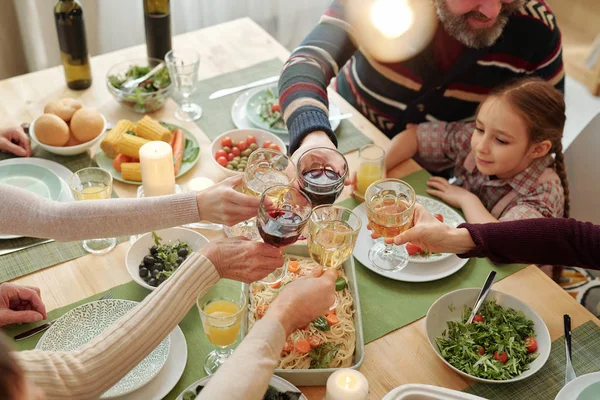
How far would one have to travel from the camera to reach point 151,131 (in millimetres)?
2053

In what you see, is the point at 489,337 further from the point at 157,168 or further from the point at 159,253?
the point at 157,168

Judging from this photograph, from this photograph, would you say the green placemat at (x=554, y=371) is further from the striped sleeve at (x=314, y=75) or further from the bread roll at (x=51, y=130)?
the bread roll at (x=51, y=130)

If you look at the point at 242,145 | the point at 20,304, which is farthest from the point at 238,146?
the point at 20,304

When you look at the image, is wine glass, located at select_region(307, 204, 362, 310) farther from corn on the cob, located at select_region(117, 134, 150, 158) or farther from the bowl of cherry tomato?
corn on the cob, located at select_region(117, 134, 150, 158)

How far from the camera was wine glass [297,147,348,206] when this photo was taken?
5.12 feet

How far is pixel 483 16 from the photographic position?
200 cm

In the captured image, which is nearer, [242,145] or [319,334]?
[319,334]

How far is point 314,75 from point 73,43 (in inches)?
33.9

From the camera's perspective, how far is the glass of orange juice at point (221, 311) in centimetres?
139

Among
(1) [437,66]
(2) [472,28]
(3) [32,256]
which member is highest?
(2) [472,28]

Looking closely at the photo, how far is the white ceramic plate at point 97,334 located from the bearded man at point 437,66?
2.32 feet

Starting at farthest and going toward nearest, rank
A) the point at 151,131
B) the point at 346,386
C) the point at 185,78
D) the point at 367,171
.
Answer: the point at 185,78
the point at 151,131
the point at 367,171
the point at 346,386

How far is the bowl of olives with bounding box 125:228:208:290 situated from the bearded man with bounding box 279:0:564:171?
0.43 metres

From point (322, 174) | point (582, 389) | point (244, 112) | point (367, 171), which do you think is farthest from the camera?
point (244, 112)
